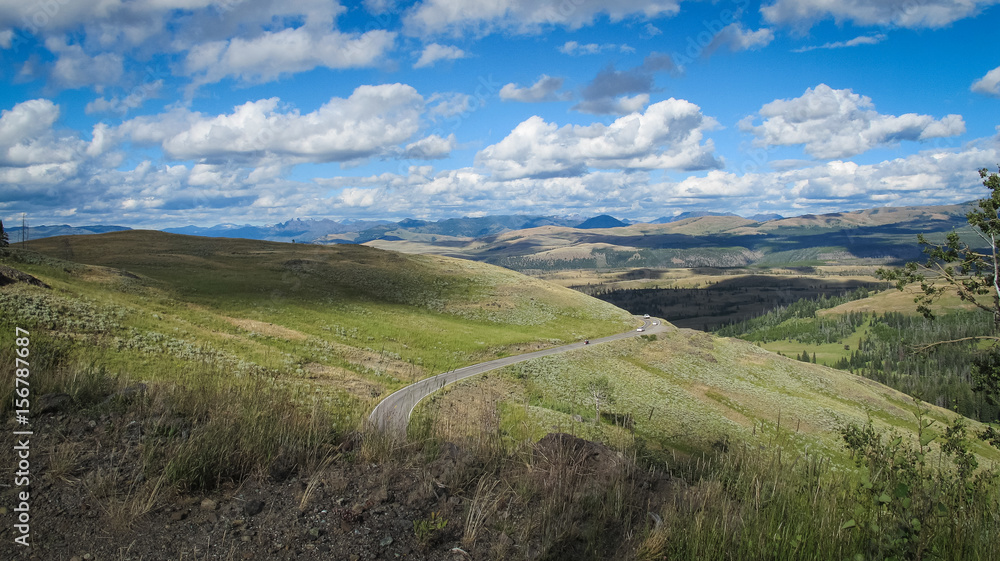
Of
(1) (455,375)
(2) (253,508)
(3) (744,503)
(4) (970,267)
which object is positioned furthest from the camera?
(1) (455,375)

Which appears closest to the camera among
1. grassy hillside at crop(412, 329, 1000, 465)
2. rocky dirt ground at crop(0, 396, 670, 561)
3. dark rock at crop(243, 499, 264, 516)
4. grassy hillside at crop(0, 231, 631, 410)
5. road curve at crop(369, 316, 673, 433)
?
rocky dirt ground at crop(0, 396, 670, 561)

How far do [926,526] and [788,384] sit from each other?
76.5 metres

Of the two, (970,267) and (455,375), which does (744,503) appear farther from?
(455,375)

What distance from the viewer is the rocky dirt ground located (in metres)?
4.43

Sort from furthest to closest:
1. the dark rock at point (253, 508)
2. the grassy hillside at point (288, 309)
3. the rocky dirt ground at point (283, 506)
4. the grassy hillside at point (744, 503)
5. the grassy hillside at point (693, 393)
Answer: the grassy hillside at point (693, 393), the grassy hillside at point (288, 309), the dark rock at point (253, 508), the rocky dirt ground at point (283, 506), the grassy hillside at point (744, 503)

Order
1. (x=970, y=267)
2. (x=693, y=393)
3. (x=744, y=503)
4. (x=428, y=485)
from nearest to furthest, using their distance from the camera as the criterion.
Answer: (x=744, y=503) < (x=428, y=485) < (x=970, y=267) < (x=693, y=393)

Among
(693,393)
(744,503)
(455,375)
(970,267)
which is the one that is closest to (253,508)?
(744,503)

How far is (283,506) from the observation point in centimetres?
516

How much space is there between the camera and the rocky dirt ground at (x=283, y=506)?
4434 millimetres

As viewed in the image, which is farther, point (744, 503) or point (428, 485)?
point (428, 485)

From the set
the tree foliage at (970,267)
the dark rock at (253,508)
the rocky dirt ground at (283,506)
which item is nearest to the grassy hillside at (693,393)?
the tree foliage at (970,267)

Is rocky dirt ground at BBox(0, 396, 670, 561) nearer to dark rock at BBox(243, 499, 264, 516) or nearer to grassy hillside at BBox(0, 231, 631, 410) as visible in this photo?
dark rock at BBox(243, 499, 264, 516)

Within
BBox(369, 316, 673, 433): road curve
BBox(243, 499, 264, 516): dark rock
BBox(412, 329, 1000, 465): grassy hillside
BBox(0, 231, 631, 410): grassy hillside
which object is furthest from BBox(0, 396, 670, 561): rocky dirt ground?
BBox(412, 329, 1000, 465): grassy hillside

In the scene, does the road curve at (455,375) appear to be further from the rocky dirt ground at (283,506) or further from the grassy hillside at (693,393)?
the rocky dirt ground at (283,506)
